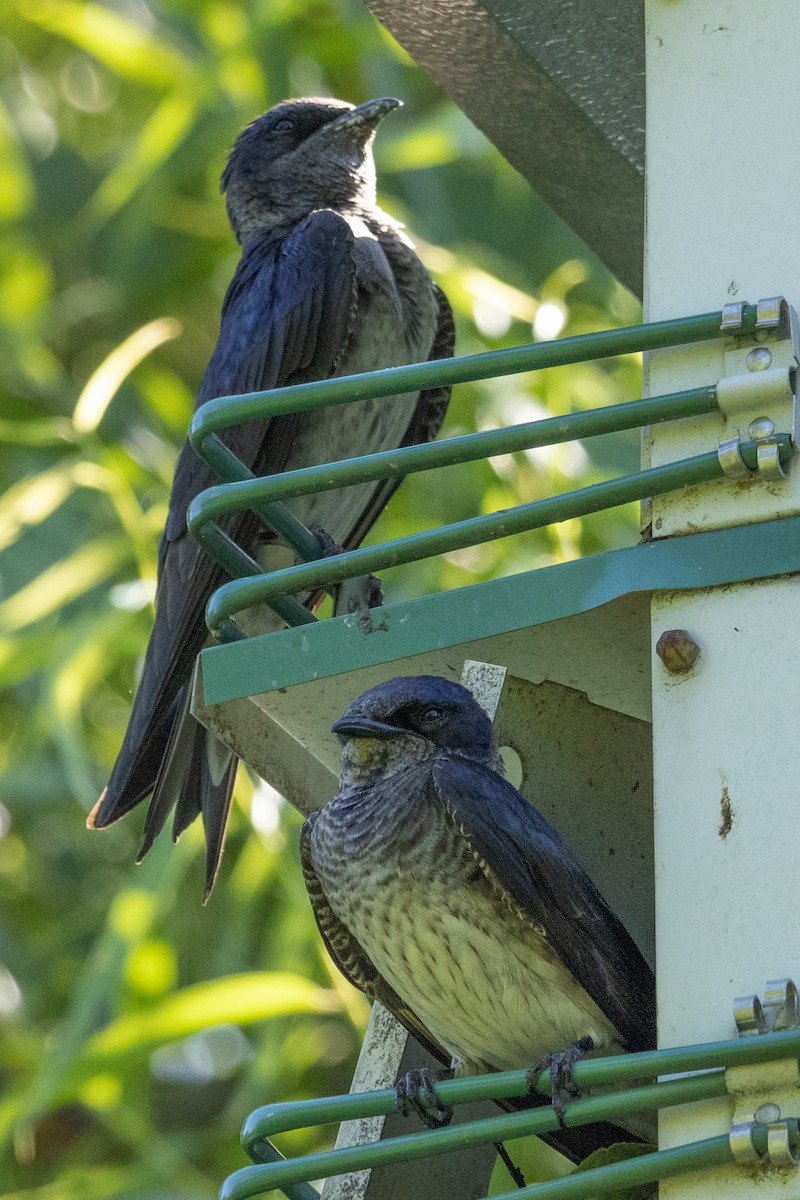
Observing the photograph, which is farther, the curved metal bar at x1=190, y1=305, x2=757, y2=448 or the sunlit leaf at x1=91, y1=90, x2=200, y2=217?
the sunlit leaf at x1=91, y1=90, x2=200, y2=217

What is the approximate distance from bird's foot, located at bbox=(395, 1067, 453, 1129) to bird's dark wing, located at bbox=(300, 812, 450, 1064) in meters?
0.20

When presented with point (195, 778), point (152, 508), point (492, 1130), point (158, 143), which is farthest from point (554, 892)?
point (158, 143)

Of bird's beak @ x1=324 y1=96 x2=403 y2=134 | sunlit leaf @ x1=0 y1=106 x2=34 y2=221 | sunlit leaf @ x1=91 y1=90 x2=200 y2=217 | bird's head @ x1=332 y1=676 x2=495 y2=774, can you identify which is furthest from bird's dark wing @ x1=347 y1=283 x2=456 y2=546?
sunlit leaf @ x1=0 y1=106 x2=34 y2=221

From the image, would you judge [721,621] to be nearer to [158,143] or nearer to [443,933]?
[443,933]

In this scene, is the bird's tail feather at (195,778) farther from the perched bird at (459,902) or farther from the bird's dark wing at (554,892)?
the bird's dark wing at (554,892)

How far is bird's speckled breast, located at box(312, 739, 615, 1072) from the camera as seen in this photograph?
2.08 meters

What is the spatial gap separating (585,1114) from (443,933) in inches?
19.5

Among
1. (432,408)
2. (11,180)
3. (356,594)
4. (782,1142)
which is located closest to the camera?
(782,1142)

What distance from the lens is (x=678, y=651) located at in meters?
1.81

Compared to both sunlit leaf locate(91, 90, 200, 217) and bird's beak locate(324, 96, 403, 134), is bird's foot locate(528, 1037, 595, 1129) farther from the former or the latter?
sunlit leaf locate(91, 90, 200, 217)

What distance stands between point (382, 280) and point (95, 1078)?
132cm

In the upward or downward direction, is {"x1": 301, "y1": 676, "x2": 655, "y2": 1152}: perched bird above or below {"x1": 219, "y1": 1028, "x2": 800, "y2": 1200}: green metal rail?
→ above

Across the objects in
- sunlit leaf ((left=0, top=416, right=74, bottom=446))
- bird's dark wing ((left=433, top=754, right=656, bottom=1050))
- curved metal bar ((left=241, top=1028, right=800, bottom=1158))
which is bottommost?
curved metal bar ((left=241, top=1028, right=800, bottom=1158))

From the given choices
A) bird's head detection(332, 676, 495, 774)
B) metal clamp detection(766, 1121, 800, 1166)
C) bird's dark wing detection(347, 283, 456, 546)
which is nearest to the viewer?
metal clamp detection(766, 1121, 800, 1166)
